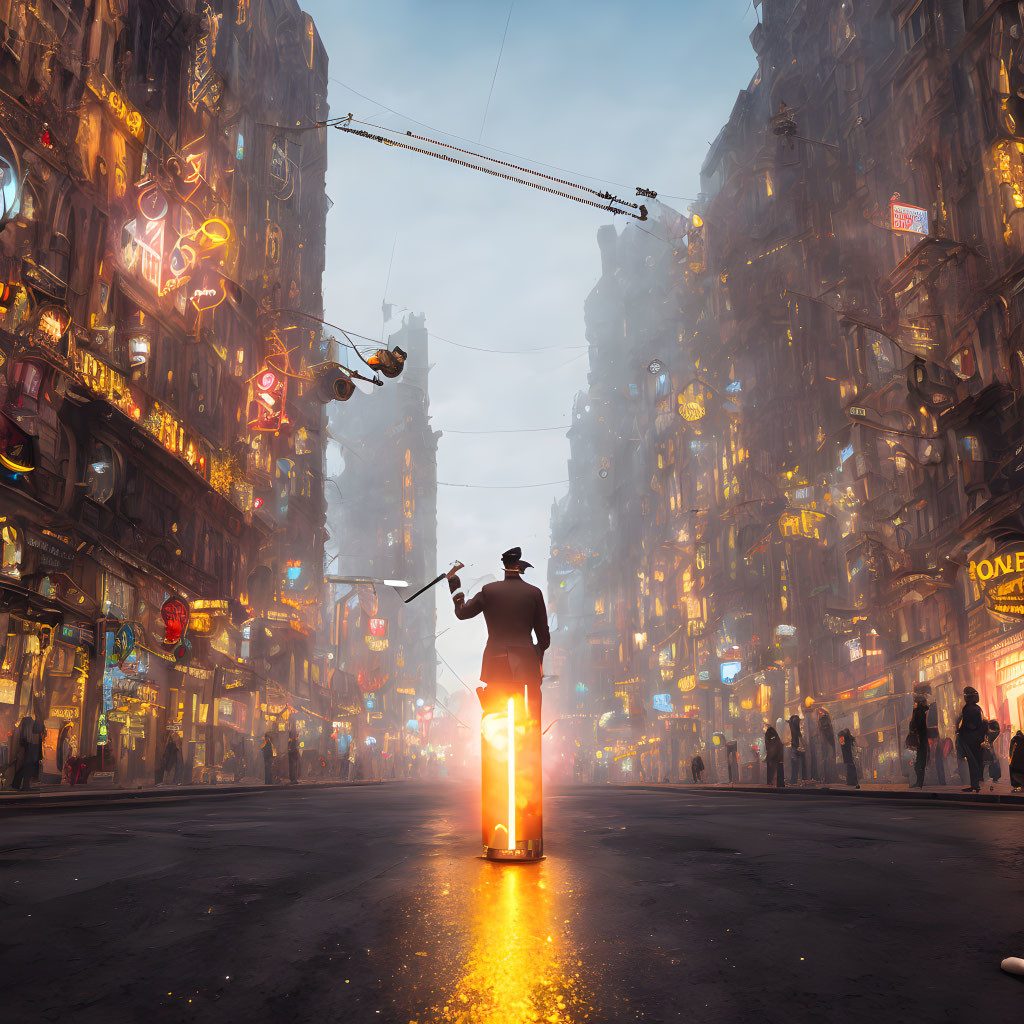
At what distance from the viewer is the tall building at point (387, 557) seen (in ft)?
268

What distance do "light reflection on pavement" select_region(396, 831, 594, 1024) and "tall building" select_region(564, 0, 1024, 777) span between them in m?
21.5

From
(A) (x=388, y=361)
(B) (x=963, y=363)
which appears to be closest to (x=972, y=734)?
(B) (x=963, y=363)

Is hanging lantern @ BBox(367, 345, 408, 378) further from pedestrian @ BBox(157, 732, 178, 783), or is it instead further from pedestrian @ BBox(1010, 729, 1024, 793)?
pedestrian @ BBox(1010, 729, 1024, 793)

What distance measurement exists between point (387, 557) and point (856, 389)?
94941 mm

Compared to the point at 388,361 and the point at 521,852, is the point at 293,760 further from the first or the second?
the point at 521,852

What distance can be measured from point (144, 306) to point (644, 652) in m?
65.9

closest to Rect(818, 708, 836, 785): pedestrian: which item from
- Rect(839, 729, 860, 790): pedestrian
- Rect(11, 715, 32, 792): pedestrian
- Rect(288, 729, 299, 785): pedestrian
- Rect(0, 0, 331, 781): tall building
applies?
Rect(839, 729, 860, 790): pedestrian

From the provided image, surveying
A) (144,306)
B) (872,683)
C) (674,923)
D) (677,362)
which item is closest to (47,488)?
(144,306)

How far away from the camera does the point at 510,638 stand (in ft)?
23.5

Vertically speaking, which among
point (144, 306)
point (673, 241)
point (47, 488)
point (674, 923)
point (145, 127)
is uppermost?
point (673, 241)

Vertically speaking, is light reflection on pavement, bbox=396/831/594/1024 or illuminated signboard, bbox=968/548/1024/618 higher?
illuminated signboard, bbox=968/548/1024/618

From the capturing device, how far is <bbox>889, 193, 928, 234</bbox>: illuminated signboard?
105 ft

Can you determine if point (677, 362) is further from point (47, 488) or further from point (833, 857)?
point (833, 857)

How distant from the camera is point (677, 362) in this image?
85625 mm
